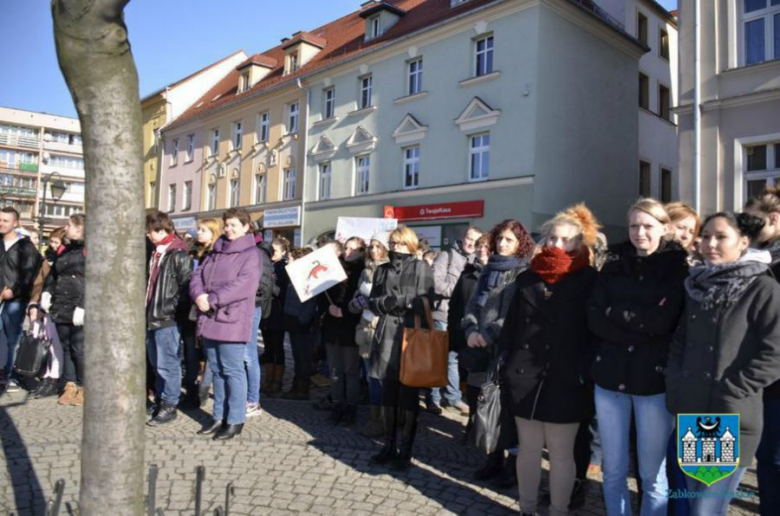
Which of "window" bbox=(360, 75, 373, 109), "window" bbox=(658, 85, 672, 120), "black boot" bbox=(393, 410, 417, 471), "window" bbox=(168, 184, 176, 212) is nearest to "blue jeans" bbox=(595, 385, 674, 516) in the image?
"black boot" bbox=(393, 410, 417, 471)

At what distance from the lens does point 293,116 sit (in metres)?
26.7

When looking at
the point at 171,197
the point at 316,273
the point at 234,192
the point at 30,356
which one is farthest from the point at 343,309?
the point at 171,197

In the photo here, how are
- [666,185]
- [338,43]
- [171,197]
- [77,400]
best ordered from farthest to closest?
[171,197] → [338,43] → [666,185] → [77,400]

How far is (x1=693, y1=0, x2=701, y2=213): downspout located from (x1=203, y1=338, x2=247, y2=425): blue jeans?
36.0 feet

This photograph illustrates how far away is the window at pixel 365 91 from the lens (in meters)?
23.0

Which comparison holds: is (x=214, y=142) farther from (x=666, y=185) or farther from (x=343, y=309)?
(x=343, y=309)

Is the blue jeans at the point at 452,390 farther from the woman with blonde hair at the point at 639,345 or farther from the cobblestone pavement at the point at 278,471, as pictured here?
the woman with blonde hair at the point at 639,345

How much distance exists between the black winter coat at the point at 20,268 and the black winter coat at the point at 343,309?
3451 mm

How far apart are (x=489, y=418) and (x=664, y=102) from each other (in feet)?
77.6

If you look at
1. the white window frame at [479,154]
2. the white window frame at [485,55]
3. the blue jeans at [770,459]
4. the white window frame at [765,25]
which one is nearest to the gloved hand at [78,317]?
the blue jeans at [770,459]

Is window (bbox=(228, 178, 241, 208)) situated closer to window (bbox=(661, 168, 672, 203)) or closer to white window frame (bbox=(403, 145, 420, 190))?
white window frame (bbox=(403, 145, 420, 190))

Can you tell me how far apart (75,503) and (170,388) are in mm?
2178

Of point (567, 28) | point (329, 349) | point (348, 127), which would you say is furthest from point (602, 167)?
point (329, 349)

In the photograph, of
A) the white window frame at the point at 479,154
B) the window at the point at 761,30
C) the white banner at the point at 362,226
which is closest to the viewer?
the window at the point at 761,30
